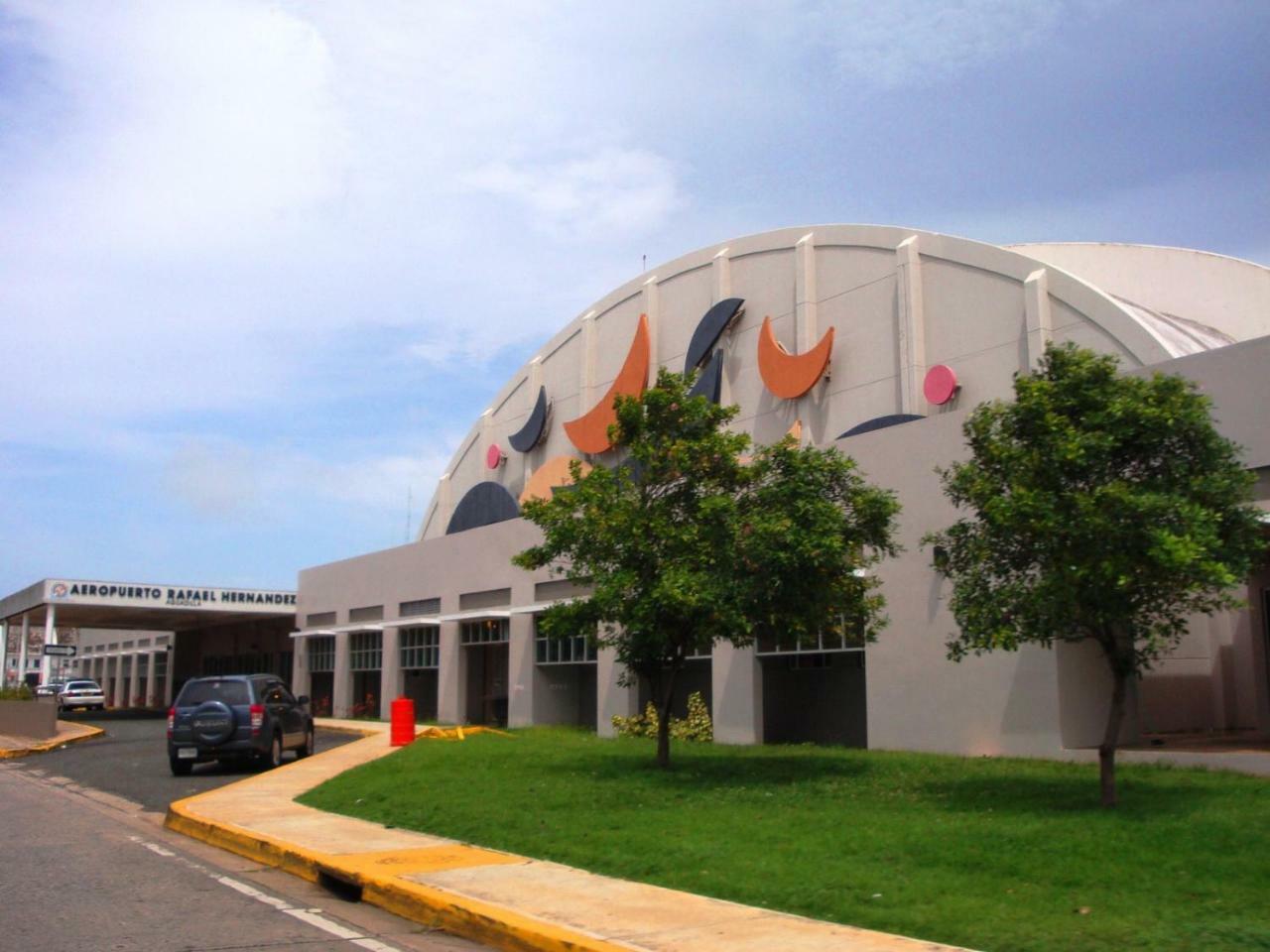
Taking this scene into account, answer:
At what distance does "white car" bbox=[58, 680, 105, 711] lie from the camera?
2074 inches

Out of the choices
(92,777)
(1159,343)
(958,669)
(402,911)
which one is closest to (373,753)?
(92,777)

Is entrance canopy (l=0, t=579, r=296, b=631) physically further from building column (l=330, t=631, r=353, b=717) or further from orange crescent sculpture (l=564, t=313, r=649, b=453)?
orange crescent sculpture (l=564, t=313, r=649, b=453)

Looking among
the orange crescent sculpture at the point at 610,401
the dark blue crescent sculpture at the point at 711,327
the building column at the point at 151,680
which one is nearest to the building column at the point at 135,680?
the building column at the point at 151,680

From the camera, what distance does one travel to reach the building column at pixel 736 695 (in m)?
24.4

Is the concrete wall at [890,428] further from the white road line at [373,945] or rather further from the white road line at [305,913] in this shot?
the white road line at [373,945]

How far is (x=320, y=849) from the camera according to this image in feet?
41.0

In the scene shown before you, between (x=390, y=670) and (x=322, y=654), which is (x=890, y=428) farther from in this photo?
(x=322, y=654)

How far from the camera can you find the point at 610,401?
35.1 meters

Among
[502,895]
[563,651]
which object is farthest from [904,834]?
[563,651]

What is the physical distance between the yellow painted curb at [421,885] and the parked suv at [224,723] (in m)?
7.26

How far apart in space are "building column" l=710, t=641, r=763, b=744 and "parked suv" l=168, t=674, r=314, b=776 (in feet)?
28.3

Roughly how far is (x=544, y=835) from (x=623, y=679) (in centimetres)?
645

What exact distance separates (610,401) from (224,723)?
1596 cm

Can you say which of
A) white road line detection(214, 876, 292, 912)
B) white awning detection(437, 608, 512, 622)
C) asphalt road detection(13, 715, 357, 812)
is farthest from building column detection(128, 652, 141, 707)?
white road line detection(214, 876, 292, 912)
